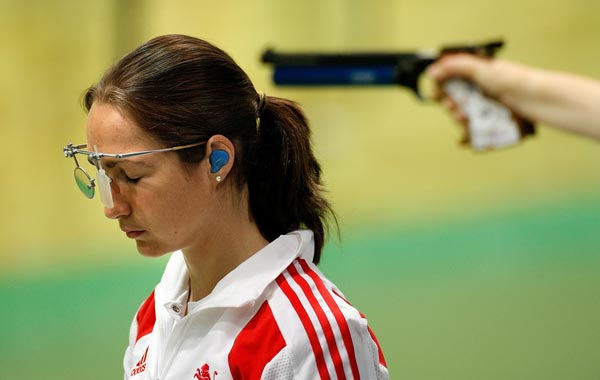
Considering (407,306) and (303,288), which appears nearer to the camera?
(303,288)

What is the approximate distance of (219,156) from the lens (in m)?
1.75

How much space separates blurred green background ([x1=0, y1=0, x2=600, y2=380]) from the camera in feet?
11.8

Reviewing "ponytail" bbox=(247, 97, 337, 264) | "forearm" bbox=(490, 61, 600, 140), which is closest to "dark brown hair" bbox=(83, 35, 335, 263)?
"ponytail" bbox=(247, 97, 337, 264)

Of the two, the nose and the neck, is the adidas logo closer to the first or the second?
the neck

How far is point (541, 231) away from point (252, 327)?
7.99 feet

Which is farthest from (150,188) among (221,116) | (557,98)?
(557,98)

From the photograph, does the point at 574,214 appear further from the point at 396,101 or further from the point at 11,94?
the point at 11,94

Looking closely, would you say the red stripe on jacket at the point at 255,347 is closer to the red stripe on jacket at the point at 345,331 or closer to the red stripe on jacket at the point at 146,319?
the red stripe on jacket at the point at 345,331

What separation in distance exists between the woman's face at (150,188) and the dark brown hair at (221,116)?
0.9 inches

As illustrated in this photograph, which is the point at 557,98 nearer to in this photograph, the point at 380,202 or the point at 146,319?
the point at 146,319

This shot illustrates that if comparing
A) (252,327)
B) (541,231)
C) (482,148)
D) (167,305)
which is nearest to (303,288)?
(252,327)

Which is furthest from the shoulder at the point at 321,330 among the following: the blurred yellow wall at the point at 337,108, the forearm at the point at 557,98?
the blurred yellow wall at the point at 337,108

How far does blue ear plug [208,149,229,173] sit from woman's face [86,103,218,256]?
0.04 ft

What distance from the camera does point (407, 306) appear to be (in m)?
3.73
